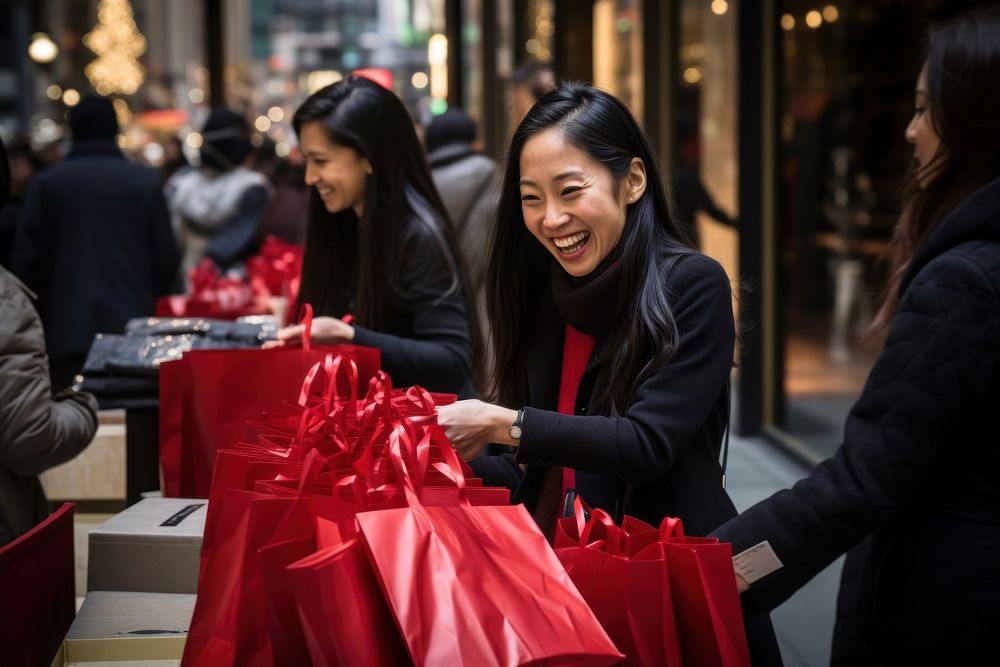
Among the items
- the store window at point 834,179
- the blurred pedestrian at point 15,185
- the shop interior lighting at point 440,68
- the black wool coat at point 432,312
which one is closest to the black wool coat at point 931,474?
the black wool coat at point 432,312

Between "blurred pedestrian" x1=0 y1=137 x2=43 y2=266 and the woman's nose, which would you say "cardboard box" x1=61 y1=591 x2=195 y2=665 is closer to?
the woman's nose

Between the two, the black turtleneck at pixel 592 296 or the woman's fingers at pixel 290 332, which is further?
the woman's fingers at pixel 290 332

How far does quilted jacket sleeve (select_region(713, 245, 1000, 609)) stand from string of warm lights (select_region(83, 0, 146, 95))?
26331 millimetres

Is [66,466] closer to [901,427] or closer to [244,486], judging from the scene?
[244,486]

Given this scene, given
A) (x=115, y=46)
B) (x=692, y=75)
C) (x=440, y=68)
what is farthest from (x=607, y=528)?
(x=115, y=46)

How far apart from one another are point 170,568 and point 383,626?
3.51ft

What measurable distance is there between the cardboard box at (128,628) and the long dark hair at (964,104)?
5.15 ft

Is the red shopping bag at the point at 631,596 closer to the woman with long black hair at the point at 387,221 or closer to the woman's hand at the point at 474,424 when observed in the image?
the woman's hand at the point at 474,424

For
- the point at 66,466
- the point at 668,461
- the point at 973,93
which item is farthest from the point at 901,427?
the point at 66,466

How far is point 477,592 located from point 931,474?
0.91 m

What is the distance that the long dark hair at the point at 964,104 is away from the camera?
7.25 ft

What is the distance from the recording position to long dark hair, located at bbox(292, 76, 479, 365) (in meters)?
3.54

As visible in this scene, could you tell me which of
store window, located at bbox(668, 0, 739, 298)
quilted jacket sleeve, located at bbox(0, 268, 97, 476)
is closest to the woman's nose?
quilted jacket sleeve, located at bbox(0, 268, 97, 476)

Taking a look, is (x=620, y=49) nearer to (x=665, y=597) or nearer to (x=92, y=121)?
(x=92, y=121)
